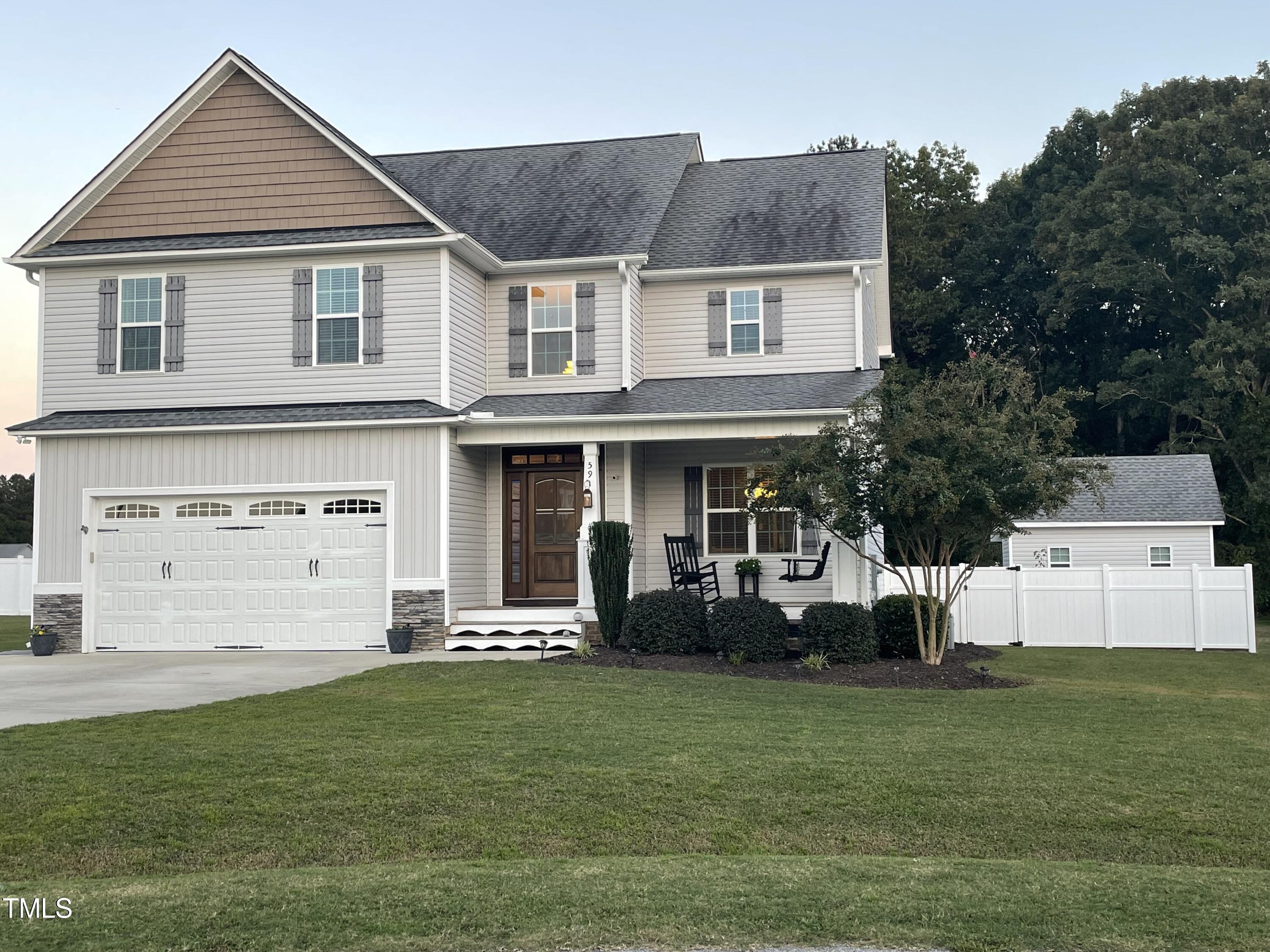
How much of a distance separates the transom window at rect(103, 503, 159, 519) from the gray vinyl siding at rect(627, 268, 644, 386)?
23.6ft

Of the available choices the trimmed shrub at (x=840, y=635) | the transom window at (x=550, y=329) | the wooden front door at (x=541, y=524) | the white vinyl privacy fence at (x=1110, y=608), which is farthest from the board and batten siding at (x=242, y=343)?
the white vinyl privacy fence at (x=1110, y=608)

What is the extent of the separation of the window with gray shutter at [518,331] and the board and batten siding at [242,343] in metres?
1.92

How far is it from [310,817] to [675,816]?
2.25m

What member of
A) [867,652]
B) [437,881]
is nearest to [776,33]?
[867,652]

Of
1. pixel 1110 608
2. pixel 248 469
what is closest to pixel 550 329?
pixel 248 469

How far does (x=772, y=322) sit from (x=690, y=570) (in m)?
4.13

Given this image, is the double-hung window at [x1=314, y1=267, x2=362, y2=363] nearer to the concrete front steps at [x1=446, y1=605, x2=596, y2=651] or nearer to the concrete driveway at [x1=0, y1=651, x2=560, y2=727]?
the concrete front steps at [x1=446, y1=605, x2=596, y2=651]

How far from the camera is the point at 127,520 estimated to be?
58.2 ft

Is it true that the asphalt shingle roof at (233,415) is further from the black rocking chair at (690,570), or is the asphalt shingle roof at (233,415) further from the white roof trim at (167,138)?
the black rocking chair at (690,570)

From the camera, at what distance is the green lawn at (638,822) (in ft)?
18.0

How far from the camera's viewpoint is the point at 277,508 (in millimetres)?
17500

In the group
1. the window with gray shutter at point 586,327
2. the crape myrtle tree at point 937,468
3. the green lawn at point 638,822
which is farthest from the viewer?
the window with gray shutter at point 586,327

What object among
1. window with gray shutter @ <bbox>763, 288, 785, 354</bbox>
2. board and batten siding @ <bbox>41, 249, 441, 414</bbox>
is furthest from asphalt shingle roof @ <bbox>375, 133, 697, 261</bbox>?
Result: window with gray shutter @ <bbox>763, 288, 785, 354</bbox>

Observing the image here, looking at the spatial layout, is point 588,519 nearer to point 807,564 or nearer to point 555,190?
point 807,564
